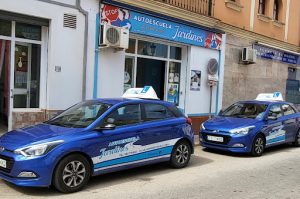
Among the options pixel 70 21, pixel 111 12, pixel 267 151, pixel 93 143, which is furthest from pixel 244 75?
pixel 93 143

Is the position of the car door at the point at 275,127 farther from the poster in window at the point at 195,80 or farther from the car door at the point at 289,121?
the poster in window at the point at 195,80

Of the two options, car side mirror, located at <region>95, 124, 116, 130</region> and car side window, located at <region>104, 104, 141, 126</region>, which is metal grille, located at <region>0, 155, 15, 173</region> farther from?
car side window, located at <region>104, 104, 141, 126</region>

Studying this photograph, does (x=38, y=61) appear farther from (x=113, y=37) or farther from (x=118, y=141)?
(x=118, y=141)

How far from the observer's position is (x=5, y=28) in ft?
31.9

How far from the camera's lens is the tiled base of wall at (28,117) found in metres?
9.91

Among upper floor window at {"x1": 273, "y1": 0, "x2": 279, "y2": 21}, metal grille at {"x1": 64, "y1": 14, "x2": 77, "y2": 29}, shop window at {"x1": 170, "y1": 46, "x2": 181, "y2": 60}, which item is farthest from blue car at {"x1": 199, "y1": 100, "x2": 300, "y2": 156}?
upper floor window at {"x1": 273, "y1": 0, "x2": 279, "y2": 21}

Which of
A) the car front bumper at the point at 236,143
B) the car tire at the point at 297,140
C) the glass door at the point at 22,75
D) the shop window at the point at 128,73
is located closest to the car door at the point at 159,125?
the car front bumper at the point at 236,143

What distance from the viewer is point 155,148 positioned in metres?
7.83

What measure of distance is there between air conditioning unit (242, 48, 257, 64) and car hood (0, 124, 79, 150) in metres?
11.4

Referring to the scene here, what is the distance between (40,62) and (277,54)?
43.0 ft

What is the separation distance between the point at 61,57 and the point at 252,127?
5.26 metres

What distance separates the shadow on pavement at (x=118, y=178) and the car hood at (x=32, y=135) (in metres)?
0.76

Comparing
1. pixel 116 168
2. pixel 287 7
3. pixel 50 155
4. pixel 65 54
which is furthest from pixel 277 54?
pixel 50 155

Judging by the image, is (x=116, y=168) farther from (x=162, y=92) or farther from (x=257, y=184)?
(x=162, y=92)
